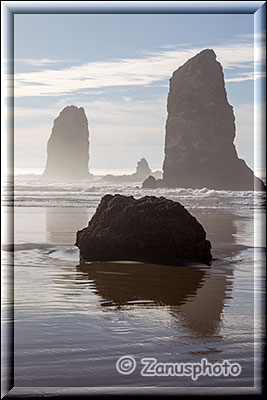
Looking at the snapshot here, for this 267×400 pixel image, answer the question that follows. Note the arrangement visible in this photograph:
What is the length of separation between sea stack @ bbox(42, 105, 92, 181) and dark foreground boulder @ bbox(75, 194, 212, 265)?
15.0m

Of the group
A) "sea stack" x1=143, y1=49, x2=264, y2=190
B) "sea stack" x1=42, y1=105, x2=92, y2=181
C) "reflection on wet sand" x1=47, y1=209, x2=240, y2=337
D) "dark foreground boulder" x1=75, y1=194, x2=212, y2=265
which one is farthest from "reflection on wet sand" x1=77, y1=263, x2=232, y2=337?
"sea stack" x1=143, y1=49, x2=264, y2=190

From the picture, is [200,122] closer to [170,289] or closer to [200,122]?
[200,122]

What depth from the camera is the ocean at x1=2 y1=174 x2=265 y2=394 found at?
3451 millimetres

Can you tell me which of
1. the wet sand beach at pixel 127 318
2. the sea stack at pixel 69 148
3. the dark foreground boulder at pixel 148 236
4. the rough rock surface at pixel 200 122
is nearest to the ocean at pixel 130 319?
the wet sand beach at pixel 127 318

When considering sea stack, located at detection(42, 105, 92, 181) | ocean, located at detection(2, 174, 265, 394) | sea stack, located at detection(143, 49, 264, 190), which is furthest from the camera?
sea stack, located at detection(143, 49, 264, 190)

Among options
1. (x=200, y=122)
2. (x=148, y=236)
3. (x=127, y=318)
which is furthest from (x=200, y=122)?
(x=127, y=318)

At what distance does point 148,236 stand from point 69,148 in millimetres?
35962

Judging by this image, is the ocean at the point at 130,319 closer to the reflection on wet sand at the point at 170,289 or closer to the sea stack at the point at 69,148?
the reflection on wet sand at the point at 170,289

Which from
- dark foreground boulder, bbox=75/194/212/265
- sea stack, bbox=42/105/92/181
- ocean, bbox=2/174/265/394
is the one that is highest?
sea stack, bbox=42/105/92/181

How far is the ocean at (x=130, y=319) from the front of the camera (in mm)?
3451

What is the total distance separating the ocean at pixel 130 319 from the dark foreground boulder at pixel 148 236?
0.82 ft

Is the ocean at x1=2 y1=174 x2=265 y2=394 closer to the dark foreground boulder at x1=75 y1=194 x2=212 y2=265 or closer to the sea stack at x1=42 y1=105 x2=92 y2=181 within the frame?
the dark foreground boulder at x1=75 y1=194 x2=212 y2=265

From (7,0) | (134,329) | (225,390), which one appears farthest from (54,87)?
(225,390)

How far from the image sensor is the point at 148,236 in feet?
24.2
